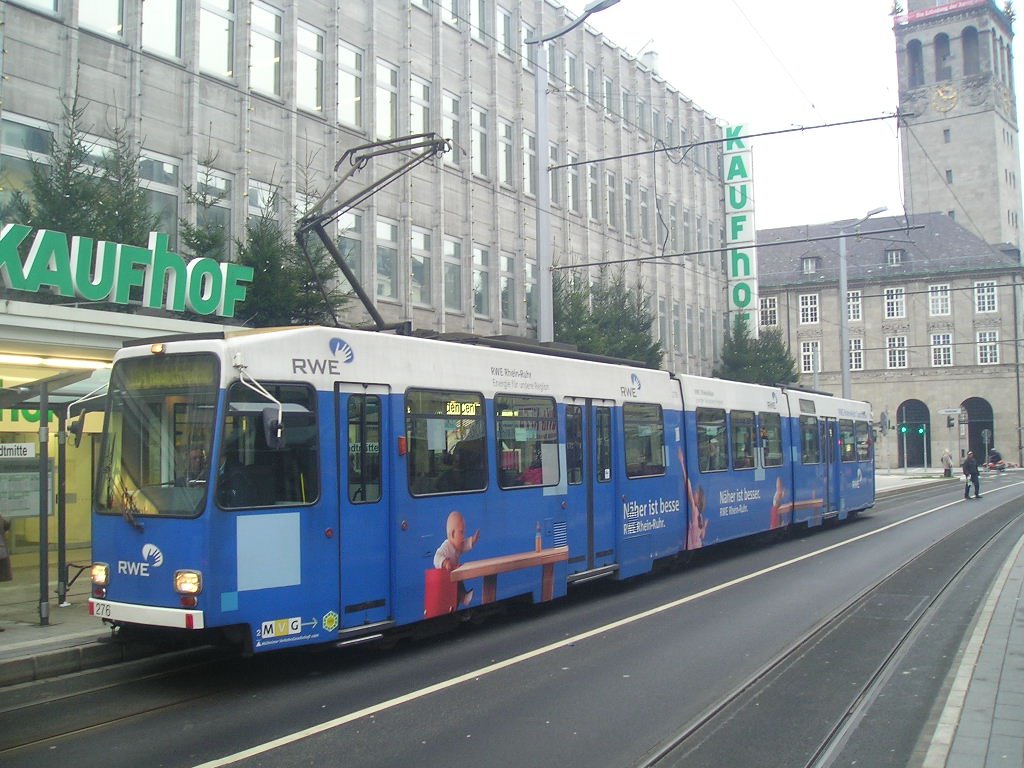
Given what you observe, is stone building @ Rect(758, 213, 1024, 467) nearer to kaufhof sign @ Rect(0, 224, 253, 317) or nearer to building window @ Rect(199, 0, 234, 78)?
building window @ Rect(199, 0, 234, 78)

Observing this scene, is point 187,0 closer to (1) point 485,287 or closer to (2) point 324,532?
(1) point 485,287

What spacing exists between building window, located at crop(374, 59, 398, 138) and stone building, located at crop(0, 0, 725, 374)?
0.04 metres

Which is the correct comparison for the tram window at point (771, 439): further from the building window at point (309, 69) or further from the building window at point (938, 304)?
the building window at point (938, 304)

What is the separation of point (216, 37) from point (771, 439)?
13766mm

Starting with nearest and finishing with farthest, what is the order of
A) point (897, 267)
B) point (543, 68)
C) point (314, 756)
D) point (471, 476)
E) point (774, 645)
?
point (314, 756) → point (774, 645) → point (471, 476) → point (543, 68) → point (897, 267)

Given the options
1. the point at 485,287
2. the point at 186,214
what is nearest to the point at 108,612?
the point at 186,214

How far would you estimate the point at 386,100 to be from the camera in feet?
82.3

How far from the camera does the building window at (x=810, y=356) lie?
82562 millimetres

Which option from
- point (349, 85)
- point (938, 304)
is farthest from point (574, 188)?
point (938, 304)

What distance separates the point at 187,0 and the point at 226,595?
15065 mm

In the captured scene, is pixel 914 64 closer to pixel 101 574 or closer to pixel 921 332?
pixel 921 332

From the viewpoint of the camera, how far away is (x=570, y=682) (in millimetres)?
8570

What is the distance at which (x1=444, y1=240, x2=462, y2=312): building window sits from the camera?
26.8 meters

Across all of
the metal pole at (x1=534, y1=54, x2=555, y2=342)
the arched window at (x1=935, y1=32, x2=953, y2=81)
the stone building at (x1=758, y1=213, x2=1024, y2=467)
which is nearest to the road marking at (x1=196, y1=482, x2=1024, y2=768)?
the metal pole at (x1=534, y1=54, x2=555, y2=342)
